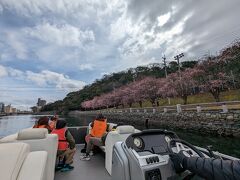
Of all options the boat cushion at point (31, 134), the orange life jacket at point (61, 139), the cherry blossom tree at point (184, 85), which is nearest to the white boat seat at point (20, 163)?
the boat cushion at point (31, 134)

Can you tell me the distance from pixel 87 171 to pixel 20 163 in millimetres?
2283

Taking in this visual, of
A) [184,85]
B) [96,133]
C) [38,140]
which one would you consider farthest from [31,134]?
[184,85]

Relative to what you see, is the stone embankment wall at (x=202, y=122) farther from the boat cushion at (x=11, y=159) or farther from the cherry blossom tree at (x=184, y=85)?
the boat cushion at (x=11, y=159)

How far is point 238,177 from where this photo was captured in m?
1.32

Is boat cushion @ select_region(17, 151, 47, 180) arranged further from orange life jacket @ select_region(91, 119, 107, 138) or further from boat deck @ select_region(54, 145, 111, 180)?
orange life jacket @ select_region(91, 119, 107, 138)

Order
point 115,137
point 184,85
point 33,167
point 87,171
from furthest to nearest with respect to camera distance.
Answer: point 184,85 → point 87,171 → point 115,137 → point 33,167

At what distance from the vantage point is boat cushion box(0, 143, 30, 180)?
5.58ft

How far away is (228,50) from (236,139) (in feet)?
43.1

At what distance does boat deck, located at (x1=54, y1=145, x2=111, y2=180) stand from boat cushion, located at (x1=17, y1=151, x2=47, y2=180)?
1847mm

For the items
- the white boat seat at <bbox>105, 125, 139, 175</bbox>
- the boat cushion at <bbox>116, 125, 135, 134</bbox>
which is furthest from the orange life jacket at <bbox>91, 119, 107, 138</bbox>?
the boat cushion at <bbox>116, 125, 135, 134</bbox>

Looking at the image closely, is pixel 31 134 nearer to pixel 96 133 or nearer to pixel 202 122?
pixel 96 133

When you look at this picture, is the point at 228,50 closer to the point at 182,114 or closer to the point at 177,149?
the point at 182,114

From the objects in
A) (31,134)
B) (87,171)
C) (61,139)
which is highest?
(31,134)

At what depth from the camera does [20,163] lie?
1.83 m
